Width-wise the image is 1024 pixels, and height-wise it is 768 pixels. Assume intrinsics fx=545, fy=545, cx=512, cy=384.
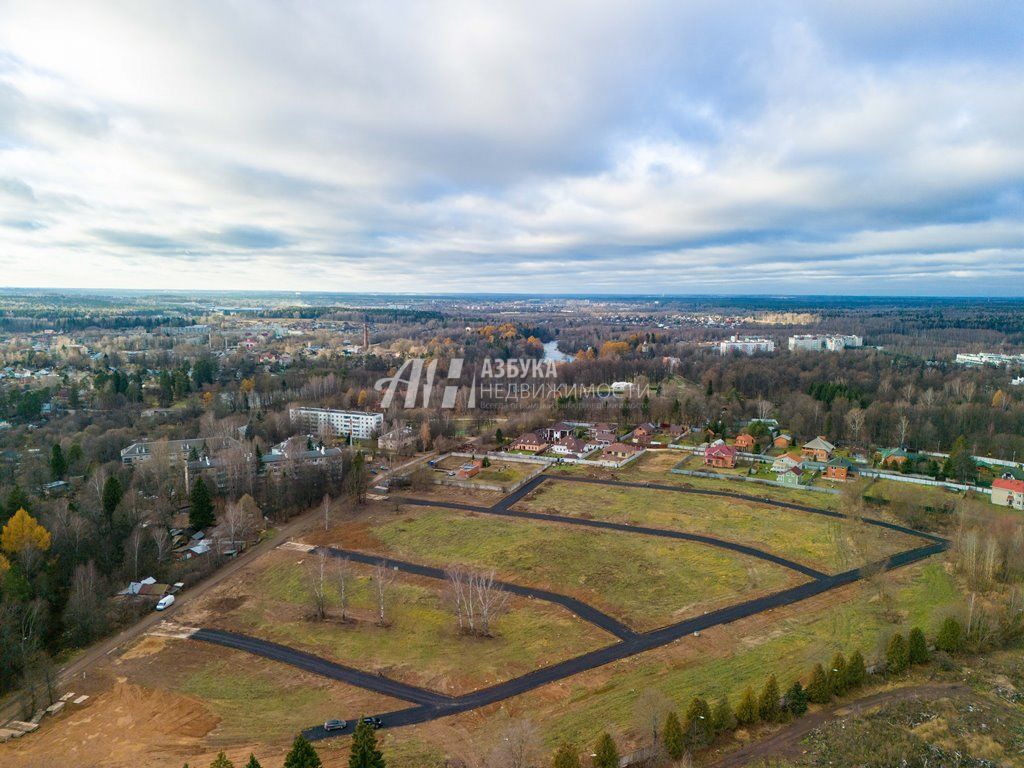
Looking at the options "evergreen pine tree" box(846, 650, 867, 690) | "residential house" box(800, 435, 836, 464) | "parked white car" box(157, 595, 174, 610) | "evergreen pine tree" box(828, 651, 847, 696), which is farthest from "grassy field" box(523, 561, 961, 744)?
"residential house" box(800, 435, 836, 464)

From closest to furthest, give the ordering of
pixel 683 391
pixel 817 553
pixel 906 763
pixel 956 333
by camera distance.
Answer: pixel 906 763 → pixel 817 553 → pixel 683 391 → pixel 956 333

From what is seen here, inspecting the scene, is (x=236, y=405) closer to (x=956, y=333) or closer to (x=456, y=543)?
(x=456, y=543)

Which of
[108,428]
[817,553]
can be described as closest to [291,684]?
[817,553]

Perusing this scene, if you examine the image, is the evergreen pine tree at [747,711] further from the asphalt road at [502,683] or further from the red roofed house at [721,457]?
the red roofed house at [721,457]

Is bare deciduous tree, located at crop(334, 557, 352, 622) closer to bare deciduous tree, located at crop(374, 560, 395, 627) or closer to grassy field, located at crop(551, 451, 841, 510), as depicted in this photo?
bare deciduous tree, located at crop(374, 560, 395, 627)

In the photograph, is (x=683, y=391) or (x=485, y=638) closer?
(x=485, y=638)

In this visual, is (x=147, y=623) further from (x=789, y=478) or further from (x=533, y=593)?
(x=789, y=478)
